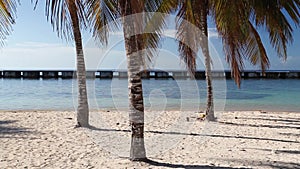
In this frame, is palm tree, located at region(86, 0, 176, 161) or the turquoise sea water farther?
the turquoise sea water

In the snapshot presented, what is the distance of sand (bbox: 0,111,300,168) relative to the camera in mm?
5410

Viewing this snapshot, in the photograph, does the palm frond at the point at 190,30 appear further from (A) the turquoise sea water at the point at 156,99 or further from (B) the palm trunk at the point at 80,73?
(B) the palm trunk at the point at 80,73

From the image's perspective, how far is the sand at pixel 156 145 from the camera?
5.41 m

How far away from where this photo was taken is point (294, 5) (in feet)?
28.3

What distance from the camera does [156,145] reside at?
6926 mm

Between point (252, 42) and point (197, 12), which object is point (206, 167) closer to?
point (197, 12)

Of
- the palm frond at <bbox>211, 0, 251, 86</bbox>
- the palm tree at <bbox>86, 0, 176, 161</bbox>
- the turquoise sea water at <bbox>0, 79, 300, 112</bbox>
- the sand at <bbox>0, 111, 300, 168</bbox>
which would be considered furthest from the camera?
the turquoise sea water at <bbox>0, 79, 300, 112</bbox>

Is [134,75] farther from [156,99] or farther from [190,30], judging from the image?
[156,99]

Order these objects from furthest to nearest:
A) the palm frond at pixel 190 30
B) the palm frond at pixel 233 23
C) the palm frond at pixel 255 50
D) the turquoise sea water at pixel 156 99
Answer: the turquoise sea water at pixel 156 99
the palm frond at pixel 255 50
the palm frond at pixel 190 30
the palm frond at pixel 233 23

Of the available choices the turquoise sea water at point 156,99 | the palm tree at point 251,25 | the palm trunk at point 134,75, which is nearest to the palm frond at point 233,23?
the palm tree at point 251,25

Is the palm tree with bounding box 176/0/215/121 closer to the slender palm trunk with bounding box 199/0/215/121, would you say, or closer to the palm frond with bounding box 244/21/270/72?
the slender palm trunk with bounding box 199/0/215/121

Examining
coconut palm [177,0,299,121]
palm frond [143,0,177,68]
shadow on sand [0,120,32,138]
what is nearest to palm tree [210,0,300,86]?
coconut palm [177,0,299,121]

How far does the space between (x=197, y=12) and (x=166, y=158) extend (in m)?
5.54

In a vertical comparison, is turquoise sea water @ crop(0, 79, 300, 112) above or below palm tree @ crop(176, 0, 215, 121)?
below
